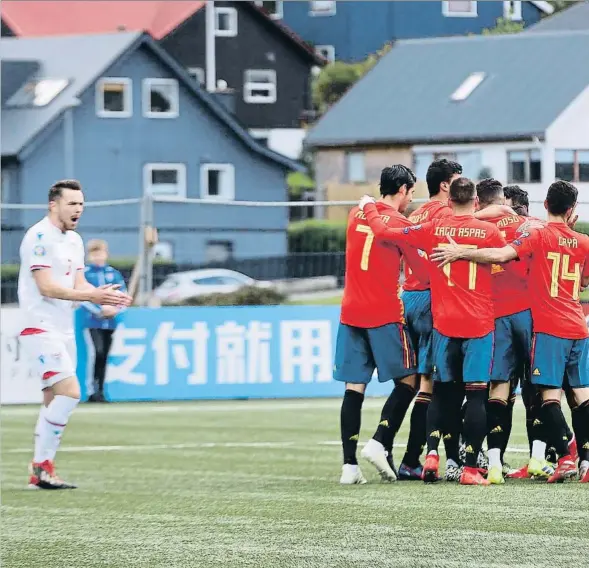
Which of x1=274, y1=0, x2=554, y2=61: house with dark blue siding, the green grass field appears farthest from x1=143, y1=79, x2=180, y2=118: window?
the green grass field

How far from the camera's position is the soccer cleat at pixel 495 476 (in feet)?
32.5

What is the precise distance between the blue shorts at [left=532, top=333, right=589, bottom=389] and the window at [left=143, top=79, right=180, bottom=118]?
1743 inches

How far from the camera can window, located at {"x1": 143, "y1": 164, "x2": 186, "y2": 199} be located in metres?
54.0

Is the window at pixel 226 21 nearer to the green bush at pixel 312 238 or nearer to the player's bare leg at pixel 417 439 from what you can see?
the green bush at pixel 312 238

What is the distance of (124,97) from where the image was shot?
175ft

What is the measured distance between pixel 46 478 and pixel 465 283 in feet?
9.66

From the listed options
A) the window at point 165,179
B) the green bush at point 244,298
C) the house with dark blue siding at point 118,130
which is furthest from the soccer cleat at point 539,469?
the window at point 165,179

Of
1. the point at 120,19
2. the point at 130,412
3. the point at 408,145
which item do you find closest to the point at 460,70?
the point at 408,145

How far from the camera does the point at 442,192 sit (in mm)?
10461

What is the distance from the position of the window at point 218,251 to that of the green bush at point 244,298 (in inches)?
19.5

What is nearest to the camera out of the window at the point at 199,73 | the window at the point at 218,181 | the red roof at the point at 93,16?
the window at the point at 218,181

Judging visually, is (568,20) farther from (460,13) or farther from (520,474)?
(460,13)

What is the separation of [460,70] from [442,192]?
3679 centimetres

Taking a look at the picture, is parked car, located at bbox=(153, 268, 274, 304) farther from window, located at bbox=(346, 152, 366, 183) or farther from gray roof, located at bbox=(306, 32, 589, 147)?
window, located at bbox=(346, 152, 366, 183)
